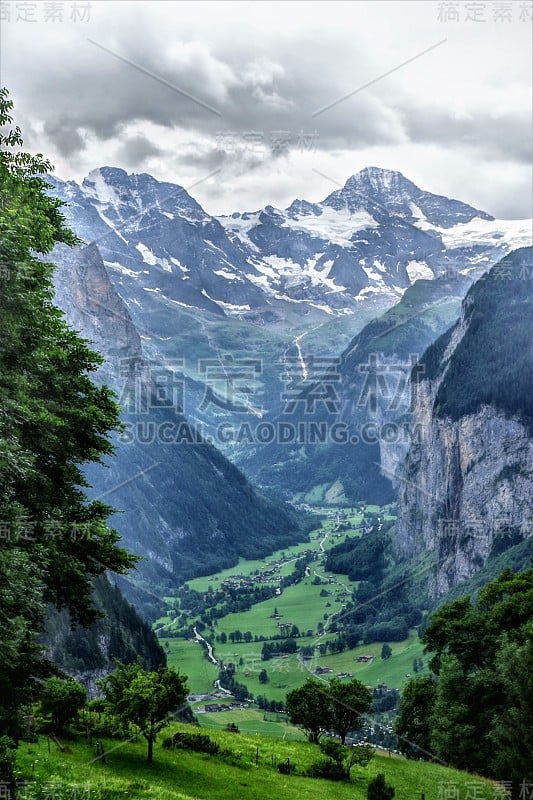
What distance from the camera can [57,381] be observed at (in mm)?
42750

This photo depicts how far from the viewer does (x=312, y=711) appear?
261ft

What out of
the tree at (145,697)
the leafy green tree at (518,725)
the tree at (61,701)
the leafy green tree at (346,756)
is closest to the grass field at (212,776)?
the leafy green tree at (346,756)

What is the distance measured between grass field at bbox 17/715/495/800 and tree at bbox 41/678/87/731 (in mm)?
1886

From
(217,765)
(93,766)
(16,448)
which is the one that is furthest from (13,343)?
(217,765)

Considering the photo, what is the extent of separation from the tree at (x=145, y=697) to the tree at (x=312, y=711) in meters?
30.9

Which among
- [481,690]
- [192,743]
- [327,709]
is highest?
[481,690]

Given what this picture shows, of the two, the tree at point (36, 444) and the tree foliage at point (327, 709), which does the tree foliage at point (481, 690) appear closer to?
the tree foliage at point (327, 709)

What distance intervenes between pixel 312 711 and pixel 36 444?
174 ft

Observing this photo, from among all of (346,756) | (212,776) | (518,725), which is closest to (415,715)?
(346,756)

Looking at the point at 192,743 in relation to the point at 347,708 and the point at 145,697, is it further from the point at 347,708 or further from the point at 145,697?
the point at 347,708

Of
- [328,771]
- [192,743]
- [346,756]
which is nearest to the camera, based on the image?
[192,743]

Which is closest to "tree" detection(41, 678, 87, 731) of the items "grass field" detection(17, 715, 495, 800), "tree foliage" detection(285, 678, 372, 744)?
"grass field" detection(17, 715, 495, 800)

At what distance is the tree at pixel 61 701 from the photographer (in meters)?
49.9

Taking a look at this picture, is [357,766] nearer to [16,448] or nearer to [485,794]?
[485,794]
